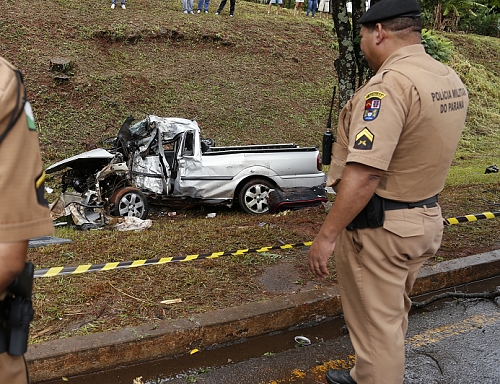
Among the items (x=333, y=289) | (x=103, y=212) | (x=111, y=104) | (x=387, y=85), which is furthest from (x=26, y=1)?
(x=387, y=85)

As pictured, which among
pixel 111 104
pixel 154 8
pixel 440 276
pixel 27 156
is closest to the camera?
pixel 27 156

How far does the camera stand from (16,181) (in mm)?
1407

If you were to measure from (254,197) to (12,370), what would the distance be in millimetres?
6990

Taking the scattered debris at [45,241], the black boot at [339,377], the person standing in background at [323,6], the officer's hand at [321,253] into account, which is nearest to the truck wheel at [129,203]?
the scattered debris at [45,241]

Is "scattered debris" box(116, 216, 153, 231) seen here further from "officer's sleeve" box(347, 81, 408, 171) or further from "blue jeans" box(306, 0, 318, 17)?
"blue jeans" box(306, 0, 318, 17)

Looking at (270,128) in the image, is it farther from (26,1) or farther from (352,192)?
(352,192)

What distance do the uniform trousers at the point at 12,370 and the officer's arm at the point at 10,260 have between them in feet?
0.91

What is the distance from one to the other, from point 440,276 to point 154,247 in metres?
2.88

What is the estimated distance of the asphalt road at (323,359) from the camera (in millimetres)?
3297

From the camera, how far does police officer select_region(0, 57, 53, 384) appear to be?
4.57 ft

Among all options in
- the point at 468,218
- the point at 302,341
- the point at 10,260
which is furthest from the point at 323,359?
the point at 468,218

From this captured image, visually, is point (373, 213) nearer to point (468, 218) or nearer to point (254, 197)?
point (468, 218)

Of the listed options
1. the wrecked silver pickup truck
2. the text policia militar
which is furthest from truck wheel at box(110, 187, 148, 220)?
the text policia militar

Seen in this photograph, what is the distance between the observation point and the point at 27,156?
4.72 feet
